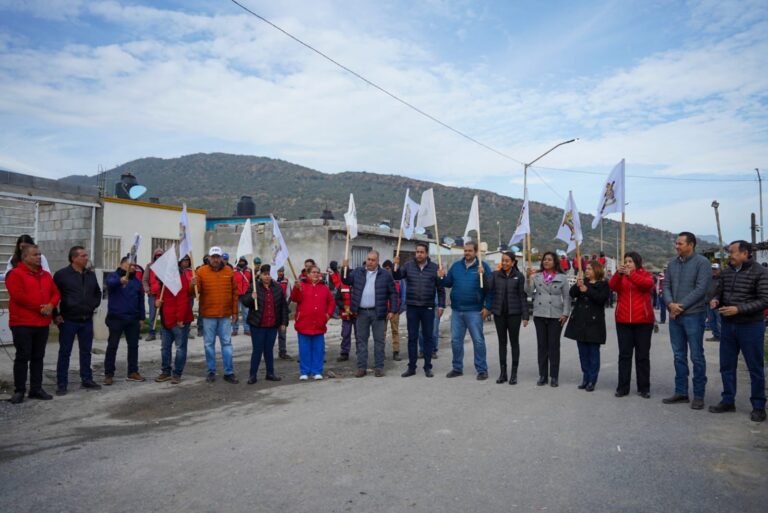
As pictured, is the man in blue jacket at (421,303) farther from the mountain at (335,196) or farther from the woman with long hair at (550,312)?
the mountain at (335,196)

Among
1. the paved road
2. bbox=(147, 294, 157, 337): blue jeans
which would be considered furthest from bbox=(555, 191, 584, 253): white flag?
bbox=(147, 294, 157, 337): blue jeans

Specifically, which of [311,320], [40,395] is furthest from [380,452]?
[40,395]

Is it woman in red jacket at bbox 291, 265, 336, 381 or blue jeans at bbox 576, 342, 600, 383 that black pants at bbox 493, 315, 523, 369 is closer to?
blue jeans at bbox 576, 342, 600, 383

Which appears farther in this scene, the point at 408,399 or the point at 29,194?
the point at 29,194

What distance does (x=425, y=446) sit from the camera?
200 inches

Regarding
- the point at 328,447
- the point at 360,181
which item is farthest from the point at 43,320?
the point at 360,181

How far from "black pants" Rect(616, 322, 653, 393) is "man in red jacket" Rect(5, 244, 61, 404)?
754 cm

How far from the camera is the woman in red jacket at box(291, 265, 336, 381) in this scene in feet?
28.3

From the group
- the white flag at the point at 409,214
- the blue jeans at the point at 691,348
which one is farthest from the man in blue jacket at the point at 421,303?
the blue jeans at the point at 691,348

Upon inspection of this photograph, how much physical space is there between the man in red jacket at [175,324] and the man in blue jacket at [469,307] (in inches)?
161

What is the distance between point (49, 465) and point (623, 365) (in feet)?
21.7

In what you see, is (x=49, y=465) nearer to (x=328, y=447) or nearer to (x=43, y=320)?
(x=328, y=447)

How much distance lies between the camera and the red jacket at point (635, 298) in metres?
7.32

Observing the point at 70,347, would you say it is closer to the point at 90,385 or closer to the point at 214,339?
the point at 90,385
